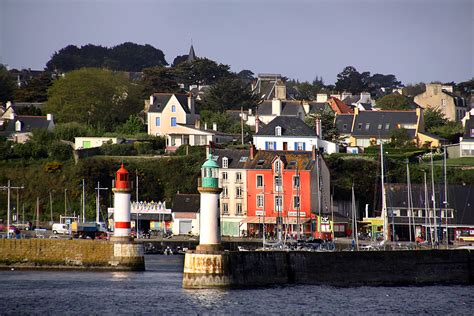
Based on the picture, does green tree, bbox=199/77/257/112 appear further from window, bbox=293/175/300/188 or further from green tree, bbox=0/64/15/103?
window, bbox=293/175/300/188

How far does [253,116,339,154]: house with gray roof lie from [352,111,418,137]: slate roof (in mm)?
12451

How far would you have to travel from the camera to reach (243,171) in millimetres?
92438

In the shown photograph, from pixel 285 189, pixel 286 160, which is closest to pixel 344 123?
pixel 286 160

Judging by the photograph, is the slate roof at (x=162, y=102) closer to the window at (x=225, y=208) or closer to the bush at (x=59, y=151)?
the bush at (x=59, y=151)

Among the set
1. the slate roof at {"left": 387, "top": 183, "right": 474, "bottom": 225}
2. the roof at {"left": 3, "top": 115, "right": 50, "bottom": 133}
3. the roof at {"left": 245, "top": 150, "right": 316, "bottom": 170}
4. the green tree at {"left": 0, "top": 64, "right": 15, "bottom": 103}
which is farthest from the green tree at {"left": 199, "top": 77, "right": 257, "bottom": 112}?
the slate roof at {"left": 387, "top": 183, "right": 474, "bottom": 225}

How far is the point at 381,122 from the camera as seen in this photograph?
11638 cm

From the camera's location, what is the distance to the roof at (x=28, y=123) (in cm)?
11625

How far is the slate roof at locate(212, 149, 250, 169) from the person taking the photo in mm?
93069

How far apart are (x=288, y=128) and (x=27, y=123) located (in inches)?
1049

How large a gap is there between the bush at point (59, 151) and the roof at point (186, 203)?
15.2m

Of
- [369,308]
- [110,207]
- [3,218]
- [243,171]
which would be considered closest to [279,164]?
[243,171]

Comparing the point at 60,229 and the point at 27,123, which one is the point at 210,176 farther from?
the point at 27,123

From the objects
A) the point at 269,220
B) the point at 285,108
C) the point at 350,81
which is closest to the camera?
the point at 269,220

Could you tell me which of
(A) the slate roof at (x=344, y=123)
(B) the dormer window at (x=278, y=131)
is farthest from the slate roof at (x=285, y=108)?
(B) the dormer window at (x=278, y=131)
